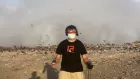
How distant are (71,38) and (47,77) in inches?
274

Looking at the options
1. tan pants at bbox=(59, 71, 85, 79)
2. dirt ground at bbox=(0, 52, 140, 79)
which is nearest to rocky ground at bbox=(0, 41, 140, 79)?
dirt ground at bbox=(0, 52, 140, 79)

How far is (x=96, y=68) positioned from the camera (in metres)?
17.1

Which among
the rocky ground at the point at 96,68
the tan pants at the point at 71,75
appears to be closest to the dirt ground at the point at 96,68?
the rocky ground at the point at 96,68

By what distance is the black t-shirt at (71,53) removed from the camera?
364 inches

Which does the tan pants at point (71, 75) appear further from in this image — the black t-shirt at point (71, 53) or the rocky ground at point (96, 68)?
the rocky ground at point (96, 68)

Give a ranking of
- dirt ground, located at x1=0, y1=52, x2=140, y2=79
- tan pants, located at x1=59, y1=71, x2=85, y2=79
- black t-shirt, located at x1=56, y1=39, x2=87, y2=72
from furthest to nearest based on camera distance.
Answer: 1. dirt ground, located at x1=0, y1=52, x2=140, y2=79
2. tan pants, located at x1=59, y1=71, x2=85, y2=79
3. black t-shirt, located at x1=56, y1=39, x2=87, y2=72

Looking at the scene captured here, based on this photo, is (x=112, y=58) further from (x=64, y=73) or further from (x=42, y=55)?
(x=64, y=73)

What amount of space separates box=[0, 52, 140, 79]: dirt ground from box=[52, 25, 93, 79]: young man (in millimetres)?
6065

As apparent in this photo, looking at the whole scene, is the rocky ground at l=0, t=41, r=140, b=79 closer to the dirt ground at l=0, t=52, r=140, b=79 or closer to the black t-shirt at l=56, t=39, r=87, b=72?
the dirt ground at l=0, t=52, r=140, b=79

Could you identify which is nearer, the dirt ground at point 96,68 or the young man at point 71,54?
the young man at point 71,54

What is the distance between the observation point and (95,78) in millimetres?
15453

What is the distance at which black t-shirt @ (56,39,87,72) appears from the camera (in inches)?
364

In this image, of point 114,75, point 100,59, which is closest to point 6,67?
point 100,59

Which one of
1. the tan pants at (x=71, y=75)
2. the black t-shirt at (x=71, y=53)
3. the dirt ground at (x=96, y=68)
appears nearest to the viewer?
the black t-shirt at (x=71, y=53)
